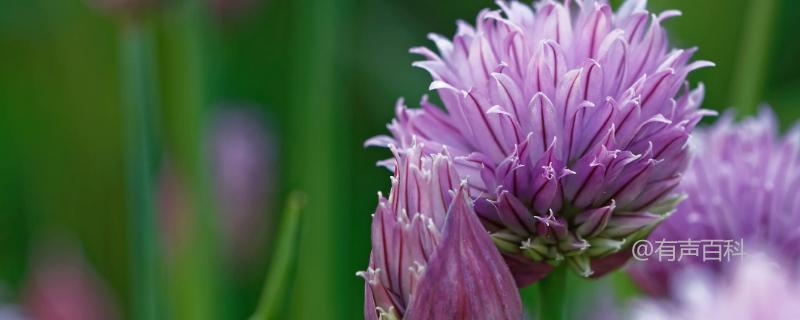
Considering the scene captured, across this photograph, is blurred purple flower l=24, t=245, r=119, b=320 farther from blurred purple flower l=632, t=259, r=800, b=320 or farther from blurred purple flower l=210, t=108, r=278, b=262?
blurred purple flower l=632, t=259, r=800, b=320

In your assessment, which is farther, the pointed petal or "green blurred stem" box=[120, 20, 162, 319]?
"green blurred stem" box=[120, 20, 162, 319]

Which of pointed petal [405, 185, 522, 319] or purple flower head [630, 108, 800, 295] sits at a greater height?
purple flower head [630, 108, 800, 295]

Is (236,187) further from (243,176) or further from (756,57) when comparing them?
(756,57)

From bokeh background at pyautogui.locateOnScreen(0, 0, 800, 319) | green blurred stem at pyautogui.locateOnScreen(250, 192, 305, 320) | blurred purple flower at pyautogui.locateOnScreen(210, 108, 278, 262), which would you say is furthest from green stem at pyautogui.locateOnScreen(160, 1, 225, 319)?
green blurred stem at pyautogui.locateOnScreen(250, 192, 305, 320)

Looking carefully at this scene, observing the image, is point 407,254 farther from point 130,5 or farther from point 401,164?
point 130,5

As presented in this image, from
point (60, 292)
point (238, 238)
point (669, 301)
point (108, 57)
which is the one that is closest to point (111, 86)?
point (108, 57)

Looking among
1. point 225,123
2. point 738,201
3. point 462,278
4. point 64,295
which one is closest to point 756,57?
point 738,201

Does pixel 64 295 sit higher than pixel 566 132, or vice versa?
pixel 566 132
